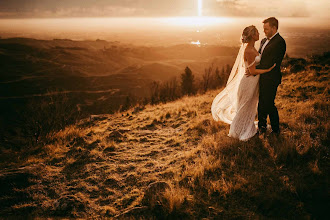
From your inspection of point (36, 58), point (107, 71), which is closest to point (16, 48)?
point (36, 58)

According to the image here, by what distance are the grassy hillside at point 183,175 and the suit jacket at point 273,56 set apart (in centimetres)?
165

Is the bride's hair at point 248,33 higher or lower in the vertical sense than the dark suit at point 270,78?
higher

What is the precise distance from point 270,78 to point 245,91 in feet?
2.32

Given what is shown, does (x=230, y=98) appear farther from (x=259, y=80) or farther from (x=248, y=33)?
(x=248, y=33)

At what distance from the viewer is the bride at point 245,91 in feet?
16.1

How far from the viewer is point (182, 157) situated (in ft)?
17.6

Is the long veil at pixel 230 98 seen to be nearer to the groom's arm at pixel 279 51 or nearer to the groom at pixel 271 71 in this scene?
the groom at pixel 271 71

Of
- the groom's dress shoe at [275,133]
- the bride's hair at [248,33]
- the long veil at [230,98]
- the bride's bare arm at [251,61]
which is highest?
the bride's hair at [248,33]

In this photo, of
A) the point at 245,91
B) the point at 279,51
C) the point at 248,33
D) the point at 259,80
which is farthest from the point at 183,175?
the point at 248,33

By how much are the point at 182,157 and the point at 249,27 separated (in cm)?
391

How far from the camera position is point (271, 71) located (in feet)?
15.8

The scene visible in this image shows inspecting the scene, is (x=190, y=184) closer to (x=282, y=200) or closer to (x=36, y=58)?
(x=282, y=200)

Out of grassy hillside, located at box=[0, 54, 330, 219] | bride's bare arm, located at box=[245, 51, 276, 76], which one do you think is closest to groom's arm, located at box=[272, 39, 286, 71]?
bride's bare arm, located at box=[245, 51, 276, 76]

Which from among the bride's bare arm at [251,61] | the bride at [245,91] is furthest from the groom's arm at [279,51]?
the bride's bare arm at [251,61]
